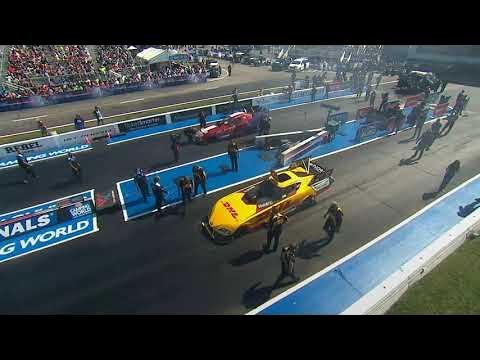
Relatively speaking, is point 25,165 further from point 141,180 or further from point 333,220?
point 333,220

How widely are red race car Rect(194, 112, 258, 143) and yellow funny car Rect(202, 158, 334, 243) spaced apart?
8000 millimetres

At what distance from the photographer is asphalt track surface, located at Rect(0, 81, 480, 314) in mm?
7840

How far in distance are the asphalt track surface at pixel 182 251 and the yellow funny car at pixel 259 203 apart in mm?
511

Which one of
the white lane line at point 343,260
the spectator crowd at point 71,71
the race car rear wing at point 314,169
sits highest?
the spectator crowd at point 71,71

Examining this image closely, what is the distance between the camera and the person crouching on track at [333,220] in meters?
8.96

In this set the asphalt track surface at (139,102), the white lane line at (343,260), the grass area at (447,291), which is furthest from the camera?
the asphalt track surface at (139,102)

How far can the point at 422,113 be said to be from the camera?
1681 cm

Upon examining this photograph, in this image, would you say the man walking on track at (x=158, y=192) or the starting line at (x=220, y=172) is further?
the starting line at (x=220, y=172)

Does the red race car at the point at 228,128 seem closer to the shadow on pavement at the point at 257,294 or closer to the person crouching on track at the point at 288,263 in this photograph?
the person crouching on track at the point at 288,263

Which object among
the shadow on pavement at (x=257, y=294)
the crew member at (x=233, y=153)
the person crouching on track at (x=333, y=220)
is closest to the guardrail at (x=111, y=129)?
the crew member at (x=233, y=153)

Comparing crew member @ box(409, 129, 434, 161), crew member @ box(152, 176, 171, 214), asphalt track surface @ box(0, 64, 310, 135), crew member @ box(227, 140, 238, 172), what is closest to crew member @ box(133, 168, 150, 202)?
crew member @ box(152, 176, 171, 214)

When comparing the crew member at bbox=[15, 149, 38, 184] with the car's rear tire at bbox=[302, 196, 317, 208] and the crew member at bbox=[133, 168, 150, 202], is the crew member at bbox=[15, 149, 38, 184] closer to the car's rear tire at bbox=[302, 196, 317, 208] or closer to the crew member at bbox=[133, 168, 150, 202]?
the crew member at bbox=[133, 168, 150, 202]

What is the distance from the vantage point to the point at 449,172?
460 inches

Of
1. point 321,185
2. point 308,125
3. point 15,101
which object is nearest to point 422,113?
point 308,125
